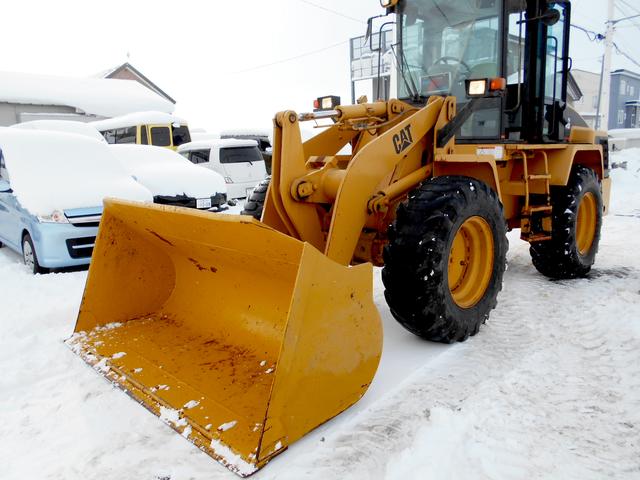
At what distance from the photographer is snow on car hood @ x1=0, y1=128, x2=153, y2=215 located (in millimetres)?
5883

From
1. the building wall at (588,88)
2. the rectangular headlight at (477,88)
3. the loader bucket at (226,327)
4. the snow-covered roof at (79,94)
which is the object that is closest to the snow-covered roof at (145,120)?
the snow-covered roof at (79,94)

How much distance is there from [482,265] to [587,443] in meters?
1.58

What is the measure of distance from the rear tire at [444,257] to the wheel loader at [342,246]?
0.04 ft

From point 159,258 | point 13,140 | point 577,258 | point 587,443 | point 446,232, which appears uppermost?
point 13,140

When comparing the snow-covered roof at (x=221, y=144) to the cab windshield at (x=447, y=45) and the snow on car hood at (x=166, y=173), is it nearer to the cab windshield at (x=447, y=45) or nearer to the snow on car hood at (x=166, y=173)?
the snow on car hood at (x=166, y=173)

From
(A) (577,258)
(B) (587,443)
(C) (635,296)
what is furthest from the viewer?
(A) (577,258)

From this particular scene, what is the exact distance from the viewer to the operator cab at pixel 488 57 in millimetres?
4309

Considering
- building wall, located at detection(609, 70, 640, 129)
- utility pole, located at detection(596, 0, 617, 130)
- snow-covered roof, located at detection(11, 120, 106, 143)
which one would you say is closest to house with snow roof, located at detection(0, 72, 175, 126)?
snow-covered roof, located at detection(11, 120, 106, 143)

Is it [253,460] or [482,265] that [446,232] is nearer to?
[482,265]

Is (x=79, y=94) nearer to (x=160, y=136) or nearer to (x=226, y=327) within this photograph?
(x=160, y=136)

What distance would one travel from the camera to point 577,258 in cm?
514

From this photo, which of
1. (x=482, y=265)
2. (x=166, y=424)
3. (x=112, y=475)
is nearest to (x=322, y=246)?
(x=482, y=265)

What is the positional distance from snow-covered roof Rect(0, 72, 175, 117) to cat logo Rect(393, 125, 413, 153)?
23878 millimetres

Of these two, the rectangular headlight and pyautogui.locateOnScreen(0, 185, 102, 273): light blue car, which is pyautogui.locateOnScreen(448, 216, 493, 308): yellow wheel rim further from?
pyautogui.locateOnScreen(0, 185, 102, 273): light blue car
